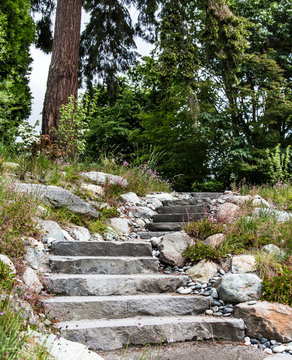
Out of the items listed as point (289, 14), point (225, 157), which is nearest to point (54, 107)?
point (225, 157)

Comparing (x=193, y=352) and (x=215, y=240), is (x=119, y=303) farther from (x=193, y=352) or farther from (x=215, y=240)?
(x=215, y=240)

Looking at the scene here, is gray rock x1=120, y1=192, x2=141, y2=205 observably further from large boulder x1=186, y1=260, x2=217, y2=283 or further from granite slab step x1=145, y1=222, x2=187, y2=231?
large boulder x1=186, y1=260, x2=217, y2=283

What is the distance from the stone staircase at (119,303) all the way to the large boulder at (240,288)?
23 centimetres

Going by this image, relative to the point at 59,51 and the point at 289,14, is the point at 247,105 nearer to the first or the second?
the point at 289,14

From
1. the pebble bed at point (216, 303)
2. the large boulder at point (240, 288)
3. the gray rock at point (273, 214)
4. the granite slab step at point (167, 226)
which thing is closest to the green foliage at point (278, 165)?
the gray rock at point (273, 214)

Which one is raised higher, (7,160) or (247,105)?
(247,105)

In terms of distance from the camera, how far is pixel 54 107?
7656 mm

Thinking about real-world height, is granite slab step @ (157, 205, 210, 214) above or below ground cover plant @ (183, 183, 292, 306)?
above

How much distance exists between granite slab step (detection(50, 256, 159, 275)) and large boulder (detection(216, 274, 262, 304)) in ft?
2.89

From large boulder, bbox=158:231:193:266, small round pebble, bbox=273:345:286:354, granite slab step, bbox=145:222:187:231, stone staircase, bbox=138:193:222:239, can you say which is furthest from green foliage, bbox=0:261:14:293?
granite slab step, bbox=145:222:187:231

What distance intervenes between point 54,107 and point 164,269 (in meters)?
4.87

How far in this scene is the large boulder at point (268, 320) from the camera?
A: 120 inches

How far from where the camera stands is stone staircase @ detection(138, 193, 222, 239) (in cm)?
539

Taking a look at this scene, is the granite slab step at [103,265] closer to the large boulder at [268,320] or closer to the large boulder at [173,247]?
the large boulder at [173,247]
